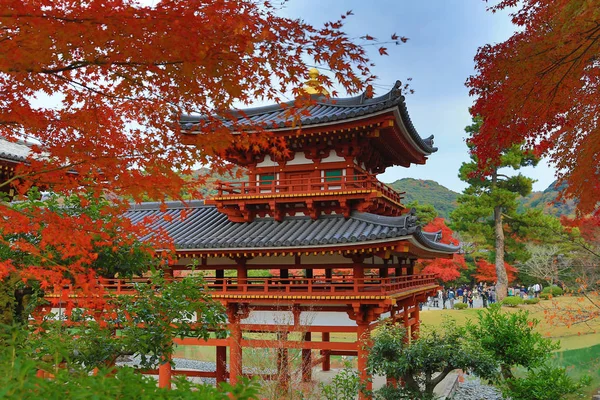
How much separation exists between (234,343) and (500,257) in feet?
83.9

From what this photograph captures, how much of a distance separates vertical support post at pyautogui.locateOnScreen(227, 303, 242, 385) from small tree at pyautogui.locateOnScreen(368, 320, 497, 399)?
12.8ft

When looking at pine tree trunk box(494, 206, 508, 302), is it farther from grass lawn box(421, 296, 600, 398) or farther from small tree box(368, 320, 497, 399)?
small tree box(368, 320, 497, 399)

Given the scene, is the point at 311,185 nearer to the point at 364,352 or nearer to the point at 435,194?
the point at 364,352

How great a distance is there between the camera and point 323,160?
13039 mm

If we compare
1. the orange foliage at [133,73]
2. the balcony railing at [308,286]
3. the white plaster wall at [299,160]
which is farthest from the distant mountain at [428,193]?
the orange foliage at [133,73]

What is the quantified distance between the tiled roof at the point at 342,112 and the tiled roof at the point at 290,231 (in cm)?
269

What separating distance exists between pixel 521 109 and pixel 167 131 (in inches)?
201

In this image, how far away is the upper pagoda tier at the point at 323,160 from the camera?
11797mm

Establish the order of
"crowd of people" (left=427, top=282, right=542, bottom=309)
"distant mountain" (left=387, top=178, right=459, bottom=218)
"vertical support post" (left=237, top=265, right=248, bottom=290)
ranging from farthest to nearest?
1. "distant mountain" (left=387, top=178, right=459, bottom=218)
2. "crowd of people" (left=427, top=282, right=542, bottom=309)
3. "vertical support post" (left=237, top=265, right=248, bottom=290)

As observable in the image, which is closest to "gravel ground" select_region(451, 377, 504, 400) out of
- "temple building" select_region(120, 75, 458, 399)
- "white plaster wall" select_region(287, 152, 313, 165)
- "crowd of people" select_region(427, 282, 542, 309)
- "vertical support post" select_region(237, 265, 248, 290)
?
"temple building" select_region(120, 75, 458, 399)

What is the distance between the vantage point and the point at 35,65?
4281 mm

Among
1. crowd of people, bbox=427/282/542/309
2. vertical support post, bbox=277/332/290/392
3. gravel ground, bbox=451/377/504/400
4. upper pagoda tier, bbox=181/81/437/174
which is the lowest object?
gravel ground, bbox=451/377/504/400

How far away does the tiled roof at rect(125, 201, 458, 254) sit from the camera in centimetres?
1077

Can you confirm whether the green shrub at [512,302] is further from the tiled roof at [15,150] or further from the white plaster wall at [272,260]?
the tiled roof at [15,150]
